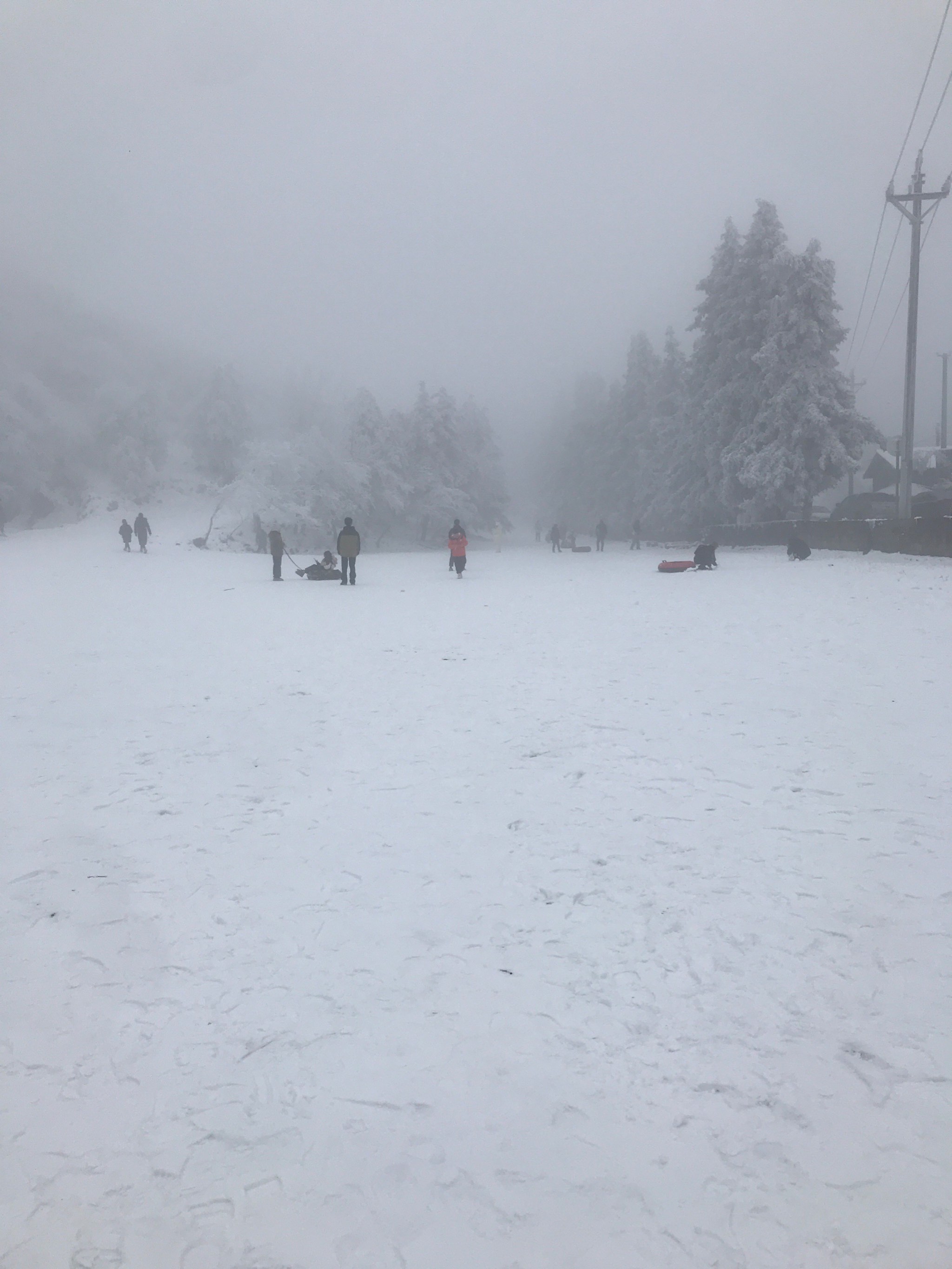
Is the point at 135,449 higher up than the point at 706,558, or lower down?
higher up

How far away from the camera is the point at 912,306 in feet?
77.8

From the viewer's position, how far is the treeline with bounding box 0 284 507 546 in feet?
185

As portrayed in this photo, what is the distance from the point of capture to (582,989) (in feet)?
12.7

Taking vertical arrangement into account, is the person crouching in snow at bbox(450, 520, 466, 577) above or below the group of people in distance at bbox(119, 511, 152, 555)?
below

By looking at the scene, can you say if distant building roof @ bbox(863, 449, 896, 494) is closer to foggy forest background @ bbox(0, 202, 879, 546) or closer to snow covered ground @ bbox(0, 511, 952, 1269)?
foggy forest background @ bbox(0, 202, 879, 546)

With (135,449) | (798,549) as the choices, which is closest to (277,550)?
(798,549)

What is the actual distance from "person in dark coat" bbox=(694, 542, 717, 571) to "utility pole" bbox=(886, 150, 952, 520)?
600 cm

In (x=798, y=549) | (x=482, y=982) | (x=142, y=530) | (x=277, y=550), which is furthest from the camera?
(x=142, y=530)

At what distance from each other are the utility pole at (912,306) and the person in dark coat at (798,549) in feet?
10.00

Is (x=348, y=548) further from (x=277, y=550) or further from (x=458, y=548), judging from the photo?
(x=458, y=548)

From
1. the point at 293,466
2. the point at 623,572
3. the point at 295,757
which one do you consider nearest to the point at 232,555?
the point at 293,466

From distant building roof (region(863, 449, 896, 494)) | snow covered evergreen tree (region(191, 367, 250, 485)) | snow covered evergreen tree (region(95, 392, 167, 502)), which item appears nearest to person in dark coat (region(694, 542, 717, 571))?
distant building roof (region(863, 449, 896, 494))

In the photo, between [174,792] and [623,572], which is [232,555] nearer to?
[623,572]

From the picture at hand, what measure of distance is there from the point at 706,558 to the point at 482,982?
79.3ft
